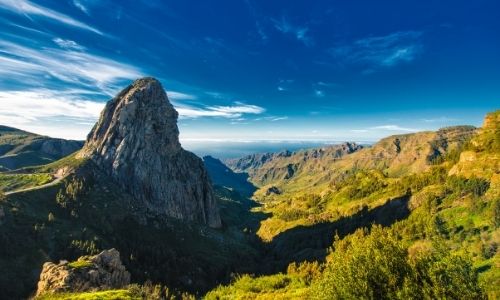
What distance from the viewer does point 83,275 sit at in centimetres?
15275

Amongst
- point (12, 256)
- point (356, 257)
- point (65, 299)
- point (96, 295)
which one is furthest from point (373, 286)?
point (12, 256)

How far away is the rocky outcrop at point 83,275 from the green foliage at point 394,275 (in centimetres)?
11370

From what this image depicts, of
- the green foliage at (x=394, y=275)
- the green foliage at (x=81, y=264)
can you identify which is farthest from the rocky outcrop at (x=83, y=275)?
the green foliage at (x=394, y=275)

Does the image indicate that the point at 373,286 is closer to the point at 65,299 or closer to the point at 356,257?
the point at 356,257

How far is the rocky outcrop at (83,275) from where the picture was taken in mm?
144125

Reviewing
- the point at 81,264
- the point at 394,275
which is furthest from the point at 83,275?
the point at 394,275

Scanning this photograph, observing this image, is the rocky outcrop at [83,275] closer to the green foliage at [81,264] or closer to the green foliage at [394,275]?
the green foliage at [81,264]

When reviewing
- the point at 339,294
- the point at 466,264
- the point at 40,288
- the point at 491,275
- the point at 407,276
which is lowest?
the point at 40,288

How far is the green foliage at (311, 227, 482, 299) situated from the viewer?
60.9m

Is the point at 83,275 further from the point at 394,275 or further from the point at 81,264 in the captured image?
the point at 394,275

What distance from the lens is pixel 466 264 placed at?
6194cm

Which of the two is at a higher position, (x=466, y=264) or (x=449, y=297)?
(x=466, y=264)

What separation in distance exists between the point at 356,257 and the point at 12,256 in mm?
197503

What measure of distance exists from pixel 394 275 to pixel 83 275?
444ft
